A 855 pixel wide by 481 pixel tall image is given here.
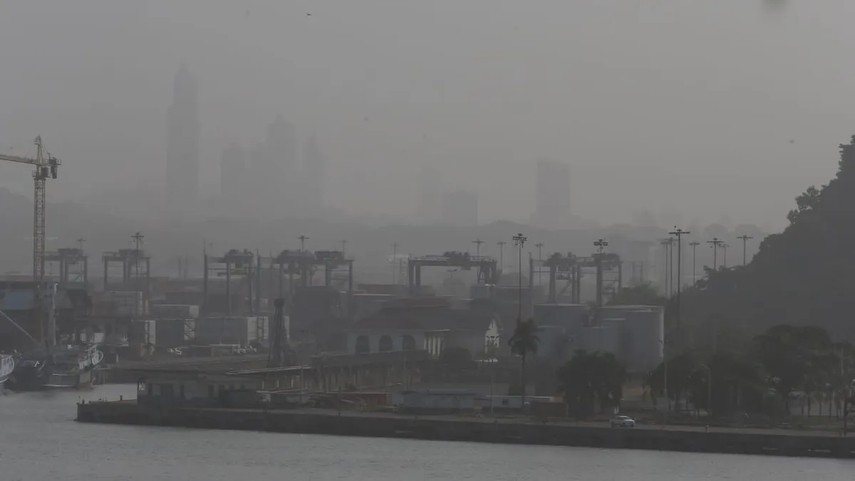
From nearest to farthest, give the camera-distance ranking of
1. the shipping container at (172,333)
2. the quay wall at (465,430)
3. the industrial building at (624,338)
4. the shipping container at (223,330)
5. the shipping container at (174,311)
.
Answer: the quay wall at (465,430)
the industrial building at (624,338)
the shipping container at (172,333)
the shipping container at (223,330)
the shipping container at (174,311)

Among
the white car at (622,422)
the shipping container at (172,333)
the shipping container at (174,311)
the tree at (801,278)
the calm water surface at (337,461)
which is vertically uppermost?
the tree at (801,278)

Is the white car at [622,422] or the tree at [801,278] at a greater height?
the tree at [801,278]

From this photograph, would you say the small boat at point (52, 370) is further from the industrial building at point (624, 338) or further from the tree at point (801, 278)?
Result: the tree at point (801, 278)

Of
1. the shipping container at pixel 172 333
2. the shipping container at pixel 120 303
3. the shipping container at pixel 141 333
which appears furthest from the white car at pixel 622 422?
the shipping container at pixel 120 303

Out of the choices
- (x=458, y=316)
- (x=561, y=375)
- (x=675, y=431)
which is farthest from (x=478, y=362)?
(x=675, y=431)

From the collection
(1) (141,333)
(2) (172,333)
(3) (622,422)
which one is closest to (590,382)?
(3) (622,422)

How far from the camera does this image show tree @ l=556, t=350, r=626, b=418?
51.9 metres

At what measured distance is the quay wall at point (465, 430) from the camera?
45.2 metres

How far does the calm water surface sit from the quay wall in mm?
904

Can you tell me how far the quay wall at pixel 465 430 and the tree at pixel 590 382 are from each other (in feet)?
9.30

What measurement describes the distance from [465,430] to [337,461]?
7272 millimetres

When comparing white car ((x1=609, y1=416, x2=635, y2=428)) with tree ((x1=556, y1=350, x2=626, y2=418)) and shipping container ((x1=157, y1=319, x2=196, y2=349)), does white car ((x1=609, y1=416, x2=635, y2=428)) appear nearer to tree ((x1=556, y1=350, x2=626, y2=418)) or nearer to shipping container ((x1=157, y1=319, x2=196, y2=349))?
tree ((x1=556, y1=350, x2=626, y2=418))

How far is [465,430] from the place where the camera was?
50000 mm

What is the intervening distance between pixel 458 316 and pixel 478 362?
1921cm
